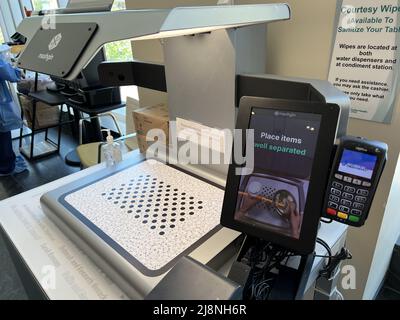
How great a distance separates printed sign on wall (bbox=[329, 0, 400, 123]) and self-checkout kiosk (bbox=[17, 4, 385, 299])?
0.95 feet

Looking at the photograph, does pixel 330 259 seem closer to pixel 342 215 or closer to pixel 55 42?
pixel 342 215

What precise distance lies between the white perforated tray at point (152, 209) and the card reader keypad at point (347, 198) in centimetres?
32

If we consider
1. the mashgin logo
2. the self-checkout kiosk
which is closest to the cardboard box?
the self-checkout kiosk

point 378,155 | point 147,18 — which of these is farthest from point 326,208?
point 147,18

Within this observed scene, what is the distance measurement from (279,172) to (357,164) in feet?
0.47

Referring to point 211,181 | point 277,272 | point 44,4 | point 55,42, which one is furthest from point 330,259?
point 44,4

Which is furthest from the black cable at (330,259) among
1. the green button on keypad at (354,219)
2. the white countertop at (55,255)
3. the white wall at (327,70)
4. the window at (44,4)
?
the window at (44,4)

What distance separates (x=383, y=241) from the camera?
1.28 metres

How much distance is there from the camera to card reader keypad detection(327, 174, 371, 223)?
0.55 meters

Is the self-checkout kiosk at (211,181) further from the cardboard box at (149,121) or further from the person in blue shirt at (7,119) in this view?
the person in blue shirt at (7,119)

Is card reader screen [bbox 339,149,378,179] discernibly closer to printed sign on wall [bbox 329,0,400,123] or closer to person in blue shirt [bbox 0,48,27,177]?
printed sign on wall [bbox 329,0,400,123]

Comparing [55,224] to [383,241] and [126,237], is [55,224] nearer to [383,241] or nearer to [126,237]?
[126,237]
